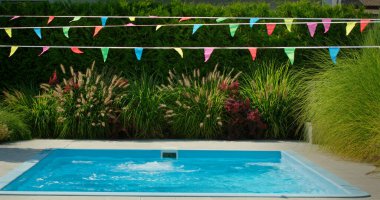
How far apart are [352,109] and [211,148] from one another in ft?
8.06

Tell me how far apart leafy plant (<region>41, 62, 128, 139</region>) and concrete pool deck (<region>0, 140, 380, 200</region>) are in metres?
0.50

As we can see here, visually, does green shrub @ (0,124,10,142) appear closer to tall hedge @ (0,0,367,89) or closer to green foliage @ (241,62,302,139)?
tall hedge @ (0,0,367,89)

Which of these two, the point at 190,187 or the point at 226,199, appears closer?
the point at 226,199

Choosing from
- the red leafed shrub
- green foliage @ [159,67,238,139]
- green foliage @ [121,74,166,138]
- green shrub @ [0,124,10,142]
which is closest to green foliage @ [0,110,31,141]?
green shrub @ [0,124,10,142]

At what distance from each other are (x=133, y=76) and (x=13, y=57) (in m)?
2.45

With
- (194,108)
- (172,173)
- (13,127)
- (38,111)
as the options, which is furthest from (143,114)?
(172,173)

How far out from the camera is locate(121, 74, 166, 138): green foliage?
12.3m

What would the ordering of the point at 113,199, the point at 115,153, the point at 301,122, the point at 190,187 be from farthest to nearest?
the point at 301,122 < the point at 115,153 < the point at 190,187 < the point at 113,199

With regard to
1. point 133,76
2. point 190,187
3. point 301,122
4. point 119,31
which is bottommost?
point 190,187

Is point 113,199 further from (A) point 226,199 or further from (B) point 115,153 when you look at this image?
(B) point 115,153

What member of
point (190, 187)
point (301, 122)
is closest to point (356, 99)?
point (301, 122)

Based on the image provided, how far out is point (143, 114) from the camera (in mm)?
12273

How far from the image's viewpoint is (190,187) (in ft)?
29.1

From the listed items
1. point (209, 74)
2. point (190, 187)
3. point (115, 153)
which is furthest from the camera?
point (209, 74)
